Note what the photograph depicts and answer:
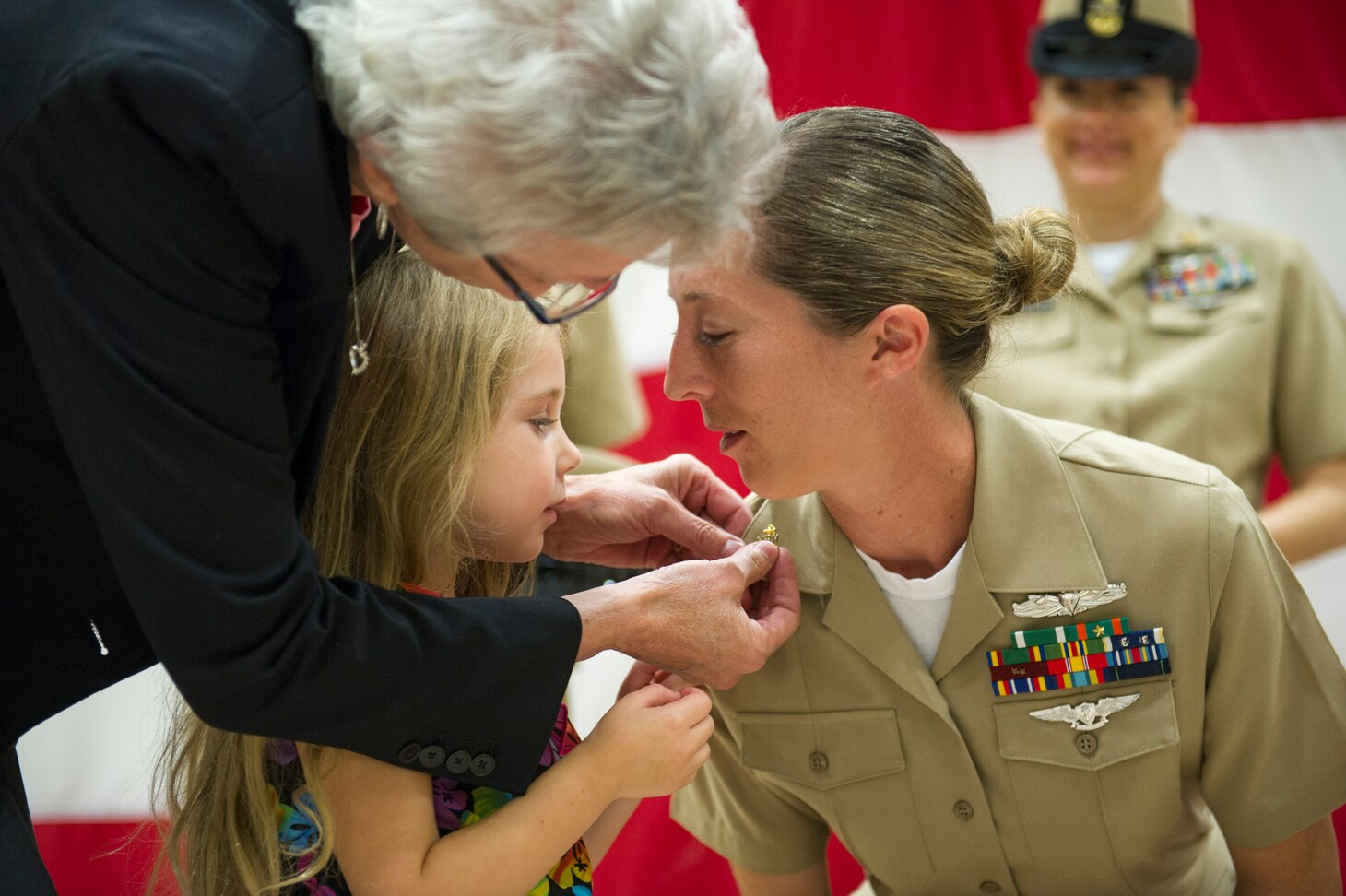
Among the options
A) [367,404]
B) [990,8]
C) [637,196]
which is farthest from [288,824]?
[990,8]

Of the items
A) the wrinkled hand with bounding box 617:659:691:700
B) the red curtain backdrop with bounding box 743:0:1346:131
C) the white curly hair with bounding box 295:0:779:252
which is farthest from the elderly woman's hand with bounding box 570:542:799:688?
the red curtain backdrop with bounding box 743:0:1346:131

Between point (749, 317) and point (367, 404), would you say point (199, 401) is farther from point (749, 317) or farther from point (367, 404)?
point (749, 317)

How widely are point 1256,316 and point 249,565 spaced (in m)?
2.43

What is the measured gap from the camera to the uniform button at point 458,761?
4.35ft

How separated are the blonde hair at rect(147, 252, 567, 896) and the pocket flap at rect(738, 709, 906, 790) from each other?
0.51 m

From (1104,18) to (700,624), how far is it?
203 cm

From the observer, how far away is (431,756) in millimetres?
1316

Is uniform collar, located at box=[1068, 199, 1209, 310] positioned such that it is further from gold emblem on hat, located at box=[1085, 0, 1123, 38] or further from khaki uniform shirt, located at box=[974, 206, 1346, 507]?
gold emblem on hat, located at box=[1085, 0, 1123, 38]

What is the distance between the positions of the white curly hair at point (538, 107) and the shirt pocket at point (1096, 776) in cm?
88

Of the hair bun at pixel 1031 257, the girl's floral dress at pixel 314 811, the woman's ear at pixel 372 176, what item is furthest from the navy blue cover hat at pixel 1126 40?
the woman's ear at pixel 372 176

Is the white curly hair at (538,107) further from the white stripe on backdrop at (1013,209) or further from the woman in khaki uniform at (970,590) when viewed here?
the white stripe on backdrop at (1013,209)

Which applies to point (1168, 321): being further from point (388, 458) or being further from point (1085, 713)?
point (388, 458)

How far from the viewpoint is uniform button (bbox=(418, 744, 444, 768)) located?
1.31 meters

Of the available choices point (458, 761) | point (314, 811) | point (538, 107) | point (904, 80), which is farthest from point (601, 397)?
point (538, 107)
